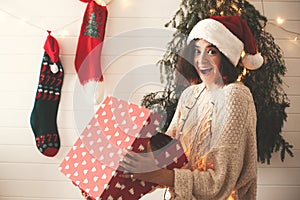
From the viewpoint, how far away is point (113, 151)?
1.39 meters

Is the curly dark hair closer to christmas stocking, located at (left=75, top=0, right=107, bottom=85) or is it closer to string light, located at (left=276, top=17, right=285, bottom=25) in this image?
christmas stocking, located at (left=75, top=0, right=107, bottom=85)

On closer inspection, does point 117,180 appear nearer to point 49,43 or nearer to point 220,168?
point 220,168

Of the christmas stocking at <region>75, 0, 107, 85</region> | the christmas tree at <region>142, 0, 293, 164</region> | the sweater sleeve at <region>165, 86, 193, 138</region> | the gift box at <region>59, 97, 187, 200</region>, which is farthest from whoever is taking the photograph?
the christmas stocking at <region>75, 0, 107, 85</region>

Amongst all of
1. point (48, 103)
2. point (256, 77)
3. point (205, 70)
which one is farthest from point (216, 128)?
point (48, 103)

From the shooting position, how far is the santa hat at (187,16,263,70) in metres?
1.62

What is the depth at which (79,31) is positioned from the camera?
2.61 m

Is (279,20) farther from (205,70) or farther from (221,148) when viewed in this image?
(221,148)

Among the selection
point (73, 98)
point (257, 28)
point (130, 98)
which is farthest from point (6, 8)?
point (257, 28)

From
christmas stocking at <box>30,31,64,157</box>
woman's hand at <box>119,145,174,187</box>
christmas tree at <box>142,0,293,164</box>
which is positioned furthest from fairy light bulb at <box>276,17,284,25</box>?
woman's hand at <box>119,145,174,187</box>

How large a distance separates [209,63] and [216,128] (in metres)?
0.27

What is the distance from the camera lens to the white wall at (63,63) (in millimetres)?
2578

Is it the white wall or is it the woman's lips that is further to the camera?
the white wall

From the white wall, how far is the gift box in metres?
1.04

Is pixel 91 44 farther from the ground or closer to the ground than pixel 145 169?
farther from the ground
